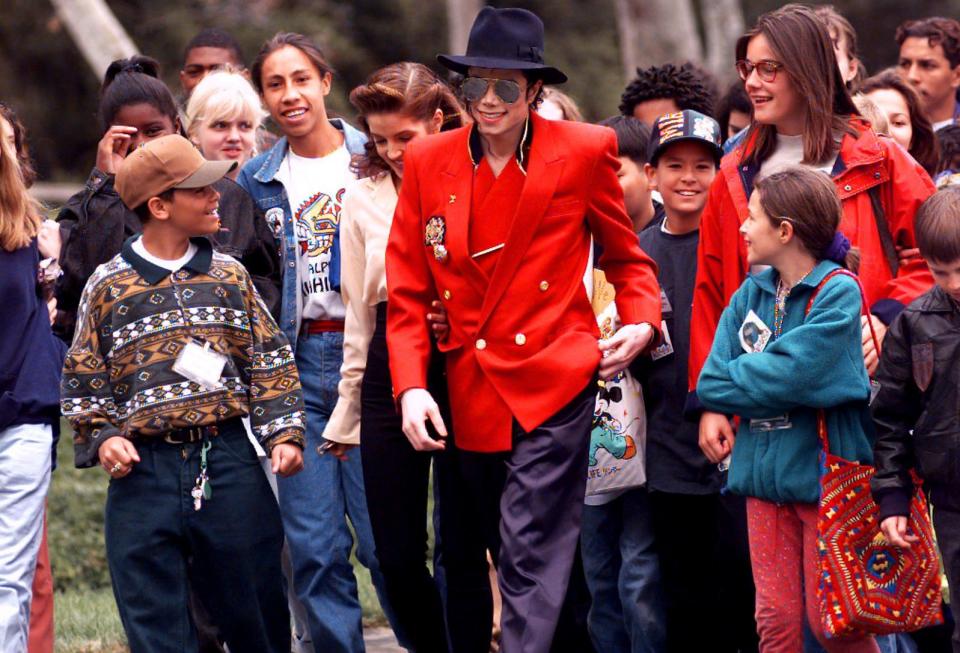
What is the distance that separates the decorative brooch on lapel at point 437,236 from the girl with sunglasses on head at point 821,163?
114 cm

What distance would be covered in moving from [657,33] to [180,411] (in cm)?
1549

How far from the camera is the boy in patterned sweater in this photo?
5.73 meters

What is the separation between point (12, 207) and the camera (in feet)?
21.8

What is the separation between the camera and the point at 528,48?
5656 millimetres

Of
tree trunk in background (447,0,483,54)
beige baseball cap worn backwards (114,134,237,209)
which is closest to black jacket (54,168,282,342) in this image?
beige baseball cap worn backwards (114,134,237,209)

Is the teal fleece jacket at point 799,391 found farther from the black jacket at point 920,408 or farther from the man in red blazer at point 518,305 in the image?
the man in red blazer at point 518,305

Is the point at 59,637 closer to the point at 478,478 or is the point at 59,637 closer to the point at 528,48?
the point at 478,478

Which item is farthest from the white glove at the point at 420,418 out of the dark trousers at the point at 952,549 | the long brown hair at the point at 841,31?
the long brown hair at the point at 841,31

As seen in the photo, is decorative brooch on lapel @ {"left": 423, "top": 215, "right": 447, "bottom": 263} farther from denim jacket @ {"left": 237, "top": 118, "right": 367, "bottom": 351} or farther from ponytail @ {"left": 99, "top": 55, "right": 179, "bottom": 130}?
ponytail @ {"left": 99, "top": 55, "right": 179, "bottom": 130}

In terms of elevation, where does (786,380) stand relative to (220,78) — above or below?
below

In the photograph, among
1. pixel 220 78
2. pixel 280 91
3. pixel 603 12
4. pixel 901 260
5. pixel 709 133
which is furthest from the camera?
pixel 603 12

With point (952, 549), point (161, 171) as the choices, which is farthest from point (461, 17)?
point (952, 549)

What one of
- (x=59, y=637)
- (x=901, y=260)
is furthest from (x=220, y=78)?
(x=901, y=260)

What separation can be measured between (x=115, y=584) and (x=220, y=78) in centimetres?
309
